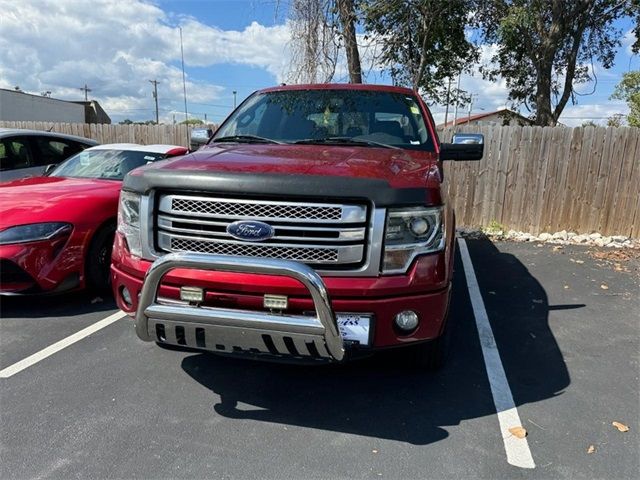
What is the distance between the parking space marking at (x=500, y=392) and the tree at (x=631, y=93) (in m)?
23.1

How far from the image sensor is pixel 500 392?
10.0 ft

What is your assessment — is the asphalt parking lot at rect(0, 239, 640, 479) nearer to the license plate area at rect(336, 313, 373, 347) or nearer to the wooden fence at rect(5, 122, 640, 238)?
the license plate area at rect(336, 313, 373, 347)

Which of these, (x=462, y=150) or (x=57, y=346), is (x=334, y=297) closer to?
(x=462, y=150)

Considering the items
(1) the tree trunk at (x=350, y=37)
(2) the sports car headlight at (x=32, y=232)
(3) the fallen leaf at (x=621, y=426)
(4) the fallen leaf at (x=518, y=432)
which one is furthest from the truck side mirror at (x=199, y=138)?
(1) the tree trunk at (x=350, y=37)

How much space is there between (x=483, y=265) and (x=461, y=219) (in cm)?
251

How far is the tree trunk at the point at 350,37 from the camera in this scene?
9609 mm

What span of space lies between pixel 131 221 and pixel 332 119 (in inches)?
72.0

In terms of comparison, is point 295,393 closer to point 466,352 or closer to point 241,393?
point 241,393

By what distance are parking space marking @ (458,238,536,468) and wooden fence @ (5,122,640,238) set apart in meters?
3.92

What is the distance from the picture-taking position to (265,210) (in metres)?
2.44

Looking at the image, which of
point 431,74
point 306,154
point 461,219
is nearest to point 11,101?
point 431,74

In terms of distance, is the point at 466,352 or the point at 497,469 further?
the point at 466,352

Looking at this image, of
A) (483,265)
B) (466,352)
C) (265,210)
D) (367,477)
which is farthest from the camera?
(483,265)

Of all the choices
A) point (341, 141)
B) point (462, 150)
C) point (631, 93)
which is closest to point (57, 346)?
point (341, 141)
